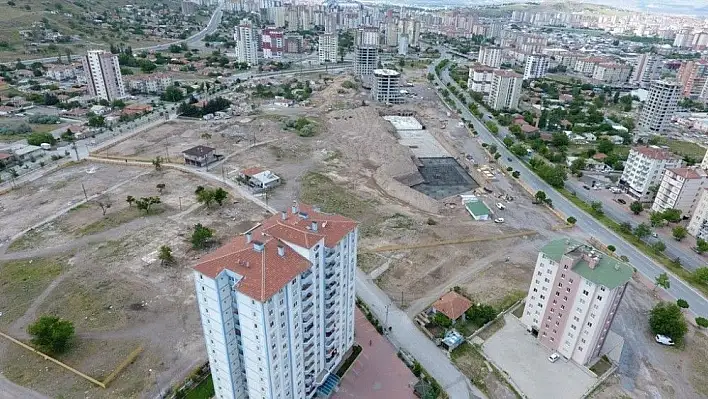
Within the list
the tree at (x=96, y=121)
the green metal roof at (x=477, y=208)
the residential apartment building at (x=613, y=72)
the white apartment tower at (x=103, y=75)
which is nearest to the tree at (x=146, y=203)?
the tree at (x=96, y=121)

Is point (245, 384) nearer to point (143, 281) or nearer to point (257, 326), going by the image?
point (257, 326)

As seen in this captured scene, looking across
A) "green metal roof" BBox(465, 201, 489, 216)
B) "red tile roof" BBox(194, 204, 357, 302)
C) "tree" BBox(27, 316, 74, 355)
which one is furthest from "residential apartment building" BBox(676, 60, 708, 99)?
"tree" BBox(27, 316, 74, 355)

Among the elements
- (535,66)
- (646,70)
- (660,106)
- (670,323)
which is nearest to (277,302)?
(670,323)

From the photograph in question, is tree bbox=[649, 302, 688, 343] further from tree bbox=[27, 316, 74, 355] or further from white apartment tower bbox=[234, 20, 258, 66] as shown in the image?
white apartment tower bbox=[234, 20, 258, 66]

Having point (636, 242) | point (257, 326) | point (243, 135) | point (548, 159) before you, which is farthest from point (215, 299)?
point (548, 159)

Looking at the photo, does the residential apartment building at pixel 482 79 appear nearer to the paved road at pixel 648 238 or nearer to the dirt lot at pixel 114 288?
the paved road at pixel 648 238

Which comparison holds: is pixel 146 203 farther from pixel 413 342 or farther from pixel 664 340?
pixel 664 340
